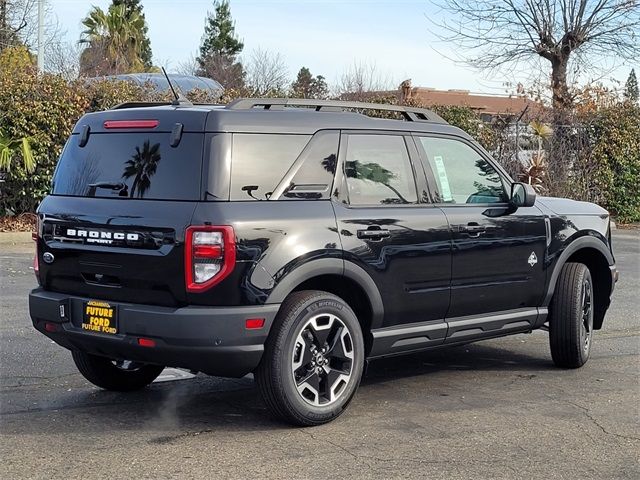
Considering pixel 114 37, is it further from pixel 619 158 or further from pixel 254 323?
pixel 254 323

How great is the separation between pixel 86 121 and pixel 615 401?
3974mm

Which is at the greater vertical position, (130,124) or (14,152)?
(130,124)

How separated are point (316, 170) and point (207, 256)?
1.01 meters

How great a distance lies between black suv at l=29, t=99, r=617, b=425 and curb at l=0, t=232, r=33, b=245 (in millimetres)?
8834

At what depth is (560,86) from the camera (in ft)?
76.5

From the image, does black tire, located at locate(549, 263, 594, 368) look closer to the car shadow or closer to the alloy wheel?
the car shadow

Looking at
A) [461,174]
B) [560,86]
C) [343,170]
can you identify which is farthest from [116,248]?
[560,86]

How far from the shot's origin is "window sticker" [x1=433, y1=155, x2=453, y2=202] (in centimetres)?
616

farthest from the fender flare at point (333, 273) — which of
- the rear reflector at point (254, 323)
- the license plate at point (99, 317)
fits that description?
the license plate at point (99, 317)

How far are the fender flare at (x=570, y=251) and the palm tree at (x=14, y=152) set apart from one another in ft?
33.2

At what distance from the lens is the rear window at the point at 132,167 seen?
5.07 m

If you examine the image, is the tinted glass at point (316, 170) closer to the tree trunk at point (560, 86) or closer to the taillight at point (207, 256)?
the taillight at point (207, 256)

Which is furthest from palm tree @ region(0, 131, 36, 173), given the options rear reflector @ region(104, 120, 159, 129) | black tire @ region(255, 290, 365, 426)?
black tire @ region(255, 290, 365, 426)

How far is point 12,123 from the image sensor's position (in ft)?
47.9
